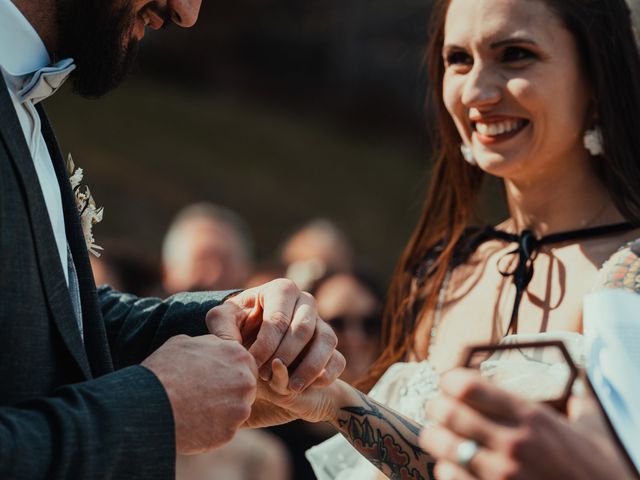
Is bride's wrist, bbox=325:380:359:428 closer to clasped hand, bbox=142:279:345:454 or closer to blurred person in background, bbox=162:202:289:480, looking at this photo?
clasped hand, bbox=142:279:345:454

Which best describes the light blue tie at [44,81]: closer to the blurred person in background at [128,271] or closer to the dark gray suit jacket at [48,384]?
the dark gray suit jacket at [48,384]

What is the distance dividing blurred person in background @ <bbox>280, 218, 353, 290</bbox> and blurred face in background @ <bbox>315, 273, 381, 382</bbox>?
1.10 feet

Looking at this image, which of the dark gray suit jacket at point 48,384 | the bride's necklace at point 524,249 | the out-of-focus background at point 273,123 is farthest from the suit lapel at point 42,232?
the out-of-focus background at point 273,123

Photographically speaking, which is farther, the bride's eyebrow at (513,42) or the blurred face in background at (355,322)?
the blurred face in background at (355,322)

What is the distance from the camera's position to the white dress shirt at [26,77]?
2.42 m

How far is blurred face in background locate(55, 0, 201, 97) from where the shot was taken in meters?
2.61

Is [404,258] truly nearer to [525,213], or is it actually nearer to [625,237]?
[525,213]

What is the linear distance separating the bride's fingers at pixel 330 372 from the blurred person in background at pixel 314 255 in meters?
2.98

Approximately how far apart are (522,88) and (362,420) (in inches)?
39.6

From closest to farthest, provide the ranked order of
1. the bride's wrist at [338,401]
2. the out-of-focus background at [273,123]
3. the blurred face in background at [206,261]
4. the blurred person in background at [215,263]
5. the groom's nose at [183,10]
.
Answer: the groom's nose at [183,10] < the bride's wrist at [338,401] < the blurred person in background at [215,263] < the blurred face in background at [206,261] < the out-of-focus background at [273,123]

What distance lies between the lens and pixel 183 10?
275 cm

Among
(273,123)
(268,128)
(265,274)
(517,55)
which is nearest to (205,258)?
(265,274)

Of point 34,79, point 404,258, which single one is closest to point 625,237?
point 404,258

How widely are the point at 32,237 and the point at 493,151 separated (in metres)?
1.42
